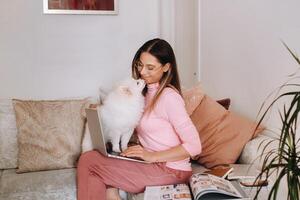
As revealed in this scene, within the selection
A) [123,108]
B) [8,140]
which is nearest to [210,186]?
[123,108]

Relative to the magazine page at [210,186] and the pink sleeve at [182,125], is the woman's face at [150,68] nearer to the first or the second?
the pink sleeve at [182,125]

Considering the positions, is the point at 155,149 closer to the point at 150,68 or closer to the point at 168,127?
the point at 168,127

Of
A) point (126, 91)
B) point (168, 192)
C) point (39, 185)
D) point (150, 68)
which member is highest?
point (150, 68)

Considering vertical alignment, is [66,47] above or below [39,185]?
above

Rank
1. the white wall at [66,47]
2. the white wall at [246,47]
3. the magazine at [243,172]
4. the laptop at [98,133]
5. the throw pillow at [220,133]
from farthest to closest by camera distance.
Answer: the white wall at [66,47], the throw pillow at [220,133], the white wall at [246,47], the magazine at [243,172], the laptop at [98,133]

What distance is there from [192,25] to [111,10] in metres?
0.68

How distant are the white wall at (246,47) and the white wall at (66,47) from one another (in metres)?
0.60

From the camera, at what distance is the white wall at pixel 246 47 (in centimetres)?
192

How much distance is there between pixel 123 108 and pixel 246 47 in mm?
935

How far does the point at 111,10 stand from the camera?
10.1 feet

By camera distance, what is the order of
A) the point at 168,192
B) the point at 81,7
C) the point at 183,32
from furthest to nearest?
the point at 183,32
the point at 81,7
the point at 168,192

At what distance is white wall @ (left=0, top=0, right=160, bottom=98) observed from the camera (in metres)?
2.90

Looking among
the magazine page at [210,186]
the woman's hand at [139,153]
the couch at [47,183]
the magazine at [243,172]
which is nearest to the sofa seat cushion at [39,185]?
the couch at [47,183]

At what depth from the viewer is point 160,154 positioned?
181cm
